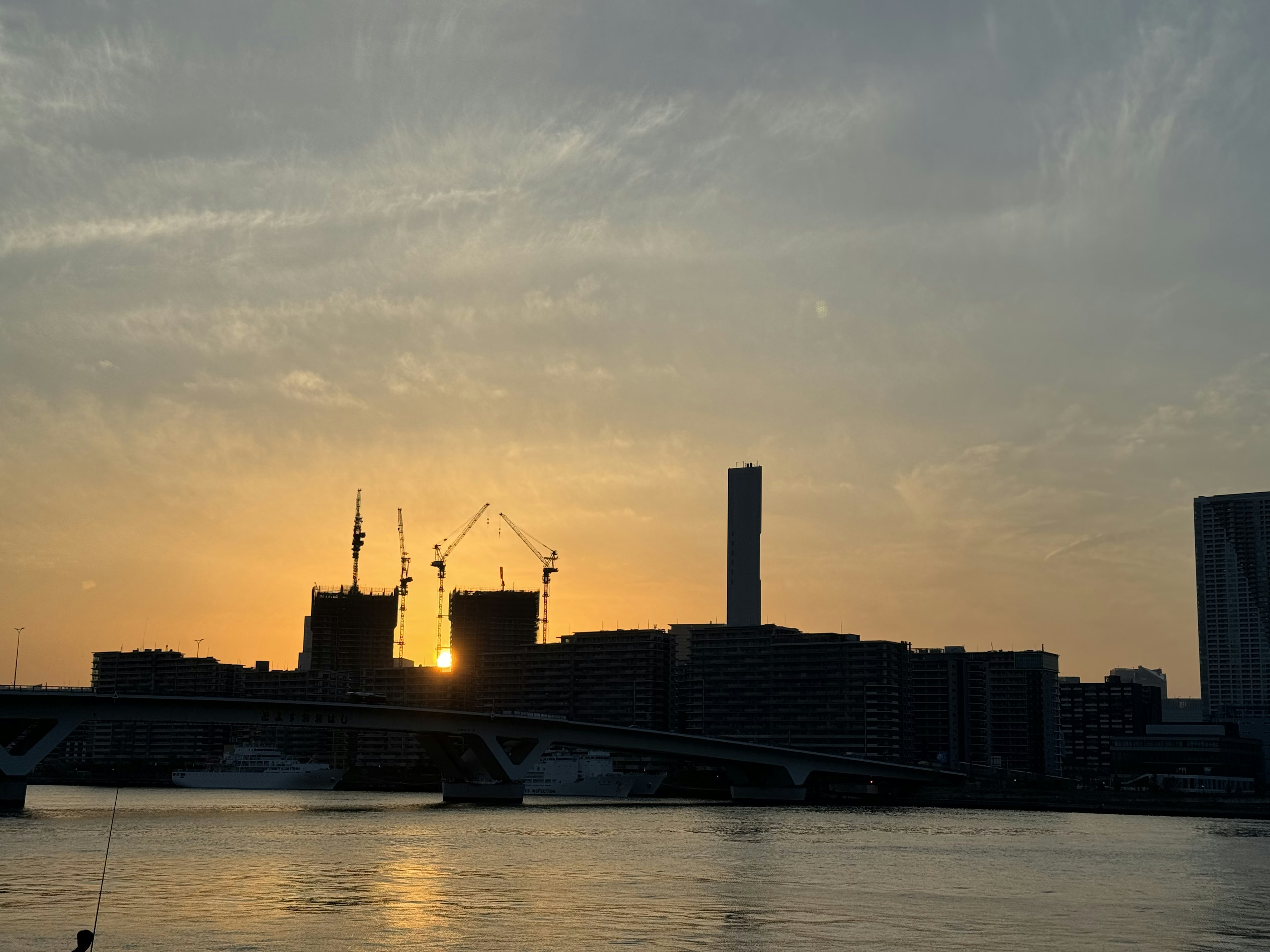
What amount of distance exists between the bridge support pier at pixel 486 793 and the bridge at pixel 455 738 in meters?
0.14

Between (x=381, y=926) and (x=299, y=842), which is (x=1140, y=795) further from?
(x=381, y=926)

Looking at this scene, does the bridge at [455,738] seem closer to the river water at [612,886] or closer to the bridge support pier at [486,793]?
the bridge support pier at [486,793]

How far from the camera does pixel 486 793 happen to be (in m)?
164

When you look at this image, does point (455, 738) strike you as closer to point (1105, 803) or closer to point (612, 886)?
point (1105, 803)

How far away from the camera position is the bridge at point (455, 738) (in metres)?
127

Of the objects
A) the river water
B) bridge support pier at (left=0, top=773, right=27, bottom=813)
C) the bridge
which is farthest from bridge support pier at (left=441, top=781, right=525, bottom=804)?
bridge support pier at (left=0, top=773, right=27, bottom=813)

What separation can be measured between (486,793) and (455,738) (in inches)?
983

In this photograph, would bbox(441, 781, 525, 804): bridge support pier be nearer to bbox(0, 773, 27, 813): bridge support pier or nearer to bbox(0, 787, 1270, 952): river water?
bbox(0, 787, 1270, 952): river water

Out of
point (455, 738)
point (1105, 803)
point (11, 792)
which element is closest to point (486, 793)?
point (455, 738)

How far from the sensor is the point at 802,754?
611 feet

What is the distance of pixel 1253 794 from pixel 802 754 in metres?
59.8

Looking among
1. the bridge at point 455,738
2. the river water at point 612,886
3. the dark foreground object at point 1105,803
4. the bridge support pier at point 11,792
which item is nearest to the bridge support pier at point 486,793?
the bridge at point 455,738

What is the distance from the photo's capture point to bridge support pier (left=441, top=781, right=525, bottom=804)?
163000 millimetres

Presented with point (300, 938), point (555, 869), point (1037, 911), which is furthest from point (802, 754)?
point (300, 938)
